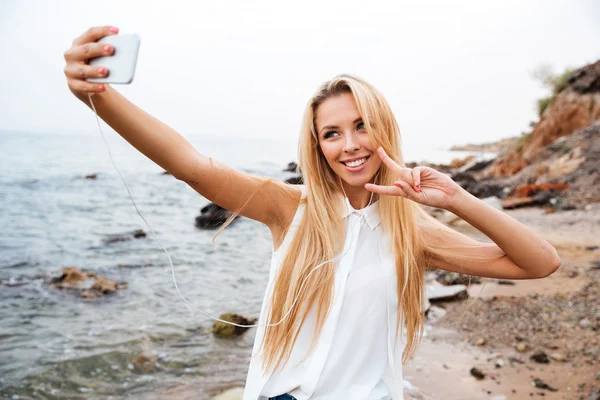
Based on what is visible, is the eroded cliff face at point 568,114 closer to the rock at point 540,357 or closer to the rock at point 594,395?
the rock at point 540,357

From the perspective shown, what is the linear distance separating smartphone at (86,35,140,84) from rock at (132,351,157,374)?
4935 mm

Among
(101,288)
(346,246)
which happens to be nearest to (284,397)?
(346,246)

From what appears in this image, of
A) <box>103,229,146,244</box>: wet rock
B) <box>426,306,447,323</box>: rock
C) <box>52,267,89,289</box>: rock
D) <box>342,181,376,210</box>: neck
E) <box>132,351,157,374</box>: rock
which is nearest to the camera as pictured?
<box>342,181,376,210</box>: neck

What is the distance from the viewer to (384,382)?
2164 mm

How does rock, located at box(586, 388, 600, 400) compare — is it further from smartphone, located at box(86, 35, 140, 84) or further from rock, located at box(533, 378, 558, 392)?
smartphone, located at box(86, 35, 140, 84)

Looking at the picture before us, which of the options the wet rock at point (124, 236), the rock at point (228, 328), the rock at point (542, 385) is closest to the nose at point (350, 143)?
the rock at point (542, 385)

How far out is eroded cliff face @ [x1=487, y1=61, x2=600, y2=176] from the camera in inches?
749

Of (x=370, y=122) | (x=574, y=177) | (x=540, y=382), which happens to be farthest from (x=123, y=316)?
(x=574, y=177)

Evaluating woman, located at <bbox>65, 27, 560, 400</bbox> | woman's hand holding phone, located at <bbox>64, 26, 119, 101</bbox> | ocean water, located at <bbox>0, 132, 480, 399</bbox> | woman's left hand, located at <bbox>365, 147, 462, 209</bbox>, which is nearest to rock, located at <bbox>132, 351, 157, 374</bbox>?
ocean water, located at <bbox>0, 132, 480, 399</bbox>

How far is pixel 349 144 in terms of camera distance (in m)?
2.19

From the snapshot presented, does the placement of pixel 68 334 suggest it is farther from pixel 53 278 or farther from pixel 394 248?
pixel 394 248

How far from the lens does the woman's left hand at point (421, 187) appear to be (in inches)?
77.9

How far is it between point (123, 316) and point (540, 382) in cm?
576

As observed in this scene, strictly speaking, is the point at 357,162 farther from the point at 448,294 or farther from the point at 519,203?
the point at 519,203
